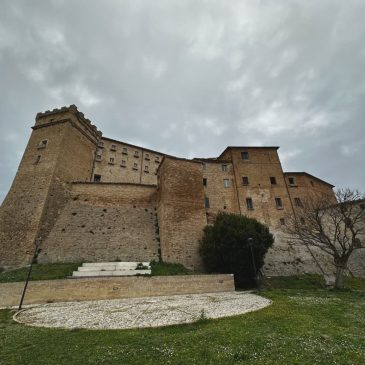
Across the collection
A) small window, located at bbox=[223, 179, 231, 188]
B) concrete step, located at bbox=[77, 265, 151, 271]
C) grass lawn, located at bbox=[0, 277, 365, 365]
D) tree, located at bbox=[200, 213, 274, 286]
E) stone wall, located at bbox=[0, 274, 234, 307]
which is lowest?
grass lawn, located at bbox=[0, 277, 365, 365]

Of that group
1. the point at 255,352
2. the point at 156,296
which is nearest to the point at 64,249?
the point at 156,296

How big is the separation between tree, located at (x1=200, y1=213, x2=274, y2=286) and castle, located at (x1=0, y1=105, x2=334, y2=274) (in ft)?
6.50

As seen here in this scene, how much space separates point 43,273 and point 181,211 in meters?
12.5

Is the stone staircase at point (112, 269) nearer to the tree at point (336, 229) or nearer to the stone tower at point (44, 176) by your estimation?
the stone tower at point (44, 176)

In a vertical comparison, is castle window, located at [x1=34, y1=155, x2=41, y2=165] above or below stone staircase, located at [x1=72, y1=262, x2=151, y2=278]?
above

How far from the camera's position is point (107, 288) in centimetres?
1489

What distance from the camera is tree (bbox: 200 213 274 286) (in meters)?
19.3

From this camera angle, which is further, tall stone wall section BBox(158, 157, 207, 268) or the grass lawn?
Answer: tall stone wall section BBox(158, 157, 207, 268)

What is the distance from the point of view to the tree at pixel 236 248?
19.3 m

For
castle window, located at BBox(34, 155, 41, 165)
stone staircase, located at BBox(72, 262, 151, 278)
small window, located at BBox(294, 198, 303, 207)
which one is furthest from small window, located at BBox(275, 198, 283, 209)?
castle window, located at BBox(34, 155, 41, 165)

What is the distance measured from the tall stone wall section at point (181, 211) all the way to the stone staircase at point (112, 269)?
299cm

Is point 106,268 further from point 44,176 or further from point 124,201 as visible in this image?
point 44,176

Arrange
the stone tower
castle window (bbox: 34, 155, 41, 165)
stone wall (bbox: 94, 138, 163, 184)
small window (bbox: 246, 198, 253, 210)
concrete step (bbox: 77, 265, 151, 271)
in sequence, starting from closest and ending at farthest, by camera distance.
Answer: concrete step (bbox: 77, 265, 151, 271) → the stone tower → castle window (bbox: 34, 155, 41, 165) → small window (bbox: 246, 198, 253, 210) → stone wall (bbox: 94, 138, 163, 184)

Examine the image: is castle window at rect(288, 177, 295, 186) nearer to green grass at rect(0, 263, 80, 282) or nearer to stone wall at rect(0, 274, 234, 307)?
stone wall at rect(0, 274, 234, 307)
